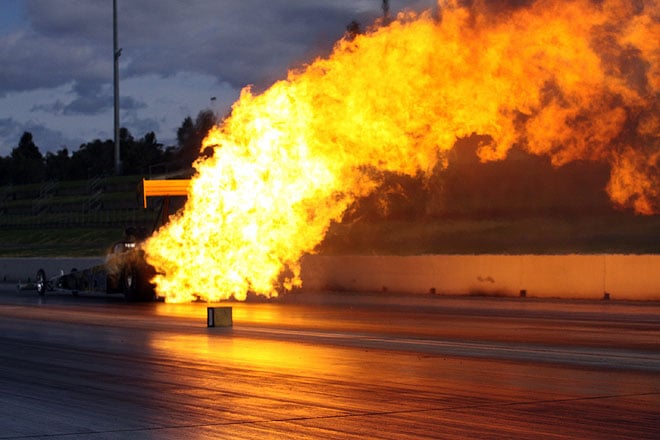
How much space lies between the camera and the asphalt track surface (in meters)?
10.3

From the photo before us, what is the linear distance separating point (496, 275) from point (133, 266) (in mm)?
10056

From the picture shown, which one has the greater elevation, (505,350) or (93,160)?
(93,160)

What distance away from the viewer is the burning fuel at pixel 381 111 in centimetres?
2486

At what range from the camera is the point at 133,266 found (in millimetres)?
31078

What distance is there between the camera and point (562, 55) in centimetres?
2519

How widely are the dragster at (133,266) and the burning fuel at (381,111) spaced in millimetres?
485

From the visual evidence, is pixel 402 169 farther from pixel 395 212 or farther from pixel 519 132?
pixel 395 212

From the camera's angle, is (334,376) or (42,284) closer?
(334,376)

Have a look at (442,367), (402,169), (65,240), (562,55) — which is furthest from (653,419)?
(65,240)

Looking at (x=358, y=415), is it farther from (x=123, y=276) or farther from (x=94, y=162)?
(x=94, y=162)

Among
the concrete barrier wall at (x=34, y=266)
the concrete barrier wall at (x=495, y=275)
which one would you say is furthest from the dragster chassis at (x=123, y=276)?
the concrete barrier wall at (x=34, y=266)

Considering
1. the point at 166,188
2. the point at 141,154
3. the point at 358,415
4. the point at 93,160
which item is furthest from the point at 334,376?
the point at 93,160

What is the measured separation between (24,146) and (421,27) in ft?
367

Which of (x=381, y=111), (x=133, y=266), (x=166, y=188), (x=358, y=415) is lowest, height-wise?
(x=358, y=415)
